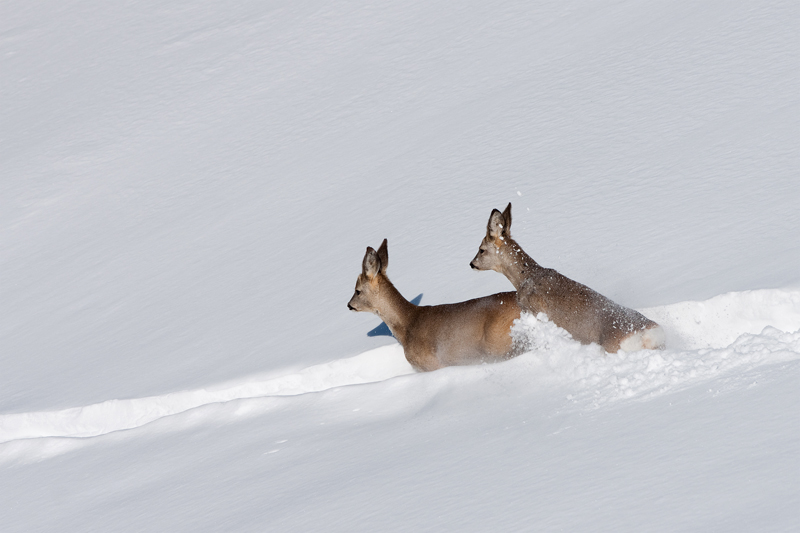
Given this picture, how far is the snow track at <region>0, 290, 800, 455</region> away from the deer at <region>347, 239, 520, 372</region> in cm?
20

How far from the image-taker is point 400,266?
8.07 m

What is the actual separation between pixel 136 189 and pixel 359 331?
233 inches

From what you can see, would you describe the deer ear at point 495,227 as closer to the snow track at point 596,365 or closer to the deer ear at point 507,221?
the deer ear at point 507,221

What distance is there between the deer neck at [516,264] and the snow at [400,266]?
42cm

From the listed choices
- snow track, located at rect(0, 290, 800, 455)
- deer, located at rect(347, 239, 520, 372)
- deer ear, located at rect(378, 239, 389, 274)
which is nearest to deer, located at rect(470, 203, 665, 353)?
snow track, located at rect(0, 290, 800, 455)

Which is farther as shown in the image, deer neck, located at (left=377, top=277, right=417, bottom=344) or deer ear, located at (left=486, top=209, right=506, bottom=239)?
deer neck, located at (left=377, top=277, right=417, bottom=344)

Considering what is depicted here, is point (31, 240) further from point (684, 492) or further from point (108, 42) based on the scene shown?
point (684, 492)

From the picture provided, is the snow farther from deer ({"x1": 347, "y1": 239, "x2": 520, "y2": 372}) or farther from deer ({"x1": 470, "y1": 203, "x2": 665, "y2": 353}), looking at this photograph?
deer ({"x1": 347, "y1": 239, "x2": 520, "y2": 372})

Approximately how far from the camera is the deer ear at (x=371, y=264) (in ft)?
23.4

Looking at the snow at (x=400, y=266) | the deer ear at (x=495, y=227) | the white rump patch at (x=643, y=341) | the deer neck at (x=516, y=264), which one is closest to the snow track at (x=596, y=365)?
the snow at (x=400, y=266)

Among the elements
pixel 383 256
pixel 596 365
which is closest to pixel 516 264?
pixel 383 256

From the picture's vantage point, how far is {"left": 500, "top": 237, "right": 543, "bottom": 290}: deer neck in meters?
6.80

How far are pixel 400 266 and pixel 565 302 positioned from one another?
7.30 ft

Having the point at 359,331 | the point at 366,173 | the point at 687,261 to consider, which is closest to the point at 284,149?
the point at 366,173
